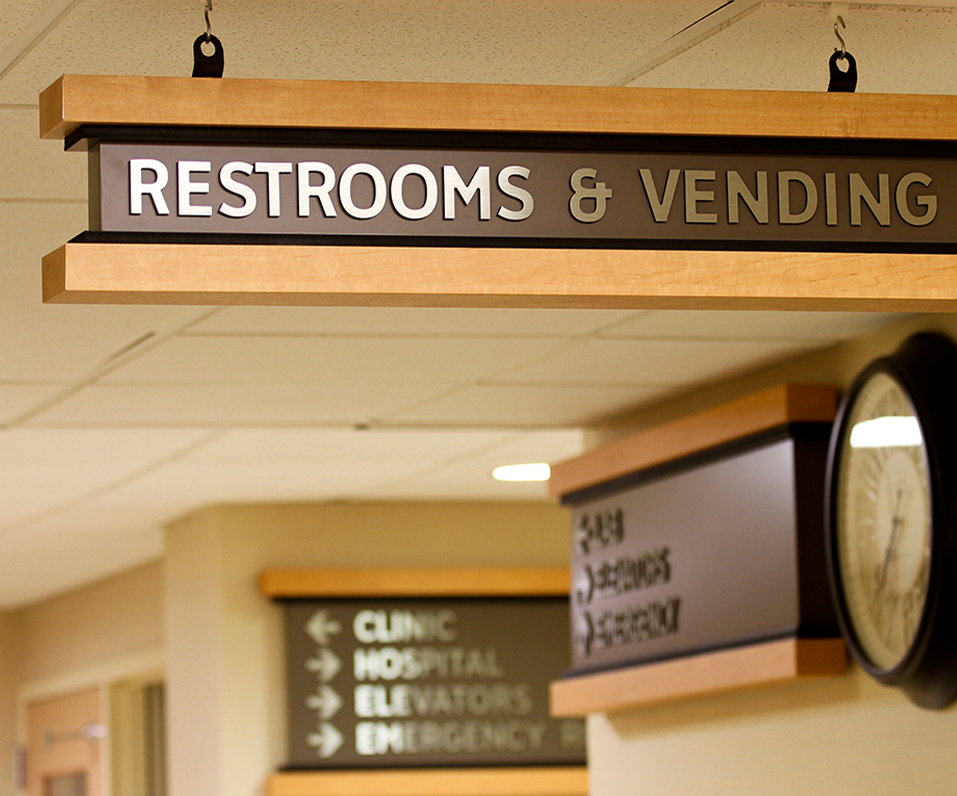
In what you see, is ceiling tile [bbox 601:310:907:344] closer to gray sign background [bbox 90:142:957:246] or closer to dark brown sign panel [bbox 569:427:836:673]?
dark brown sign panel [bbox 569:427:836:673]

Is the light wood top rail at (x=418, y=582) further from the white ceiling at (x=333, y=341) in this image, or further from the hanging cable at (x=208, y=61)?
the hanging cable at (x=208, y=61)

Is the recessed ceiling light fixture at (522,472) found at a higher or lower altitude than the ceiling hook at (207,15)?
higher

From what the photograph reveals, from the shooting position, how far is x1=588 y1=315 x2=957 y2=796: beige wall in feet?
10.2

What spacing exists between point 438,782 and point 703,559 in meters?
2.16

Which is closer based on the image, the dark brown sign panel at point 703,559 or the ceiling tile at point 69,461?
the dark brown sign panel at point 703,559

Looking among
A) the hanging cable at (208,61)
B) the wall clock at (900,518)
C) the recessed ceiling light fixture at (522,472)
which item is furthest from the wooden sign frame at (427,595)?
the hanging cable at (208,61)

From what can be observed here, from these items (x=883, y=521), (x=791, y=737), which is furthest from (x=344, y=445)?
(x=883, y=521)

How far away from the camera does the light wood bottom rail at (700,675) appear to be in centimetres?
326

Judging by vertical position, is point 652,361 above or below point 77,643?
above

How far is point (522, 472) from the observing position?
203 inches

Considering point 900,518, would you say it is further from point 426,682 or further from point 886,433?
point 426,682

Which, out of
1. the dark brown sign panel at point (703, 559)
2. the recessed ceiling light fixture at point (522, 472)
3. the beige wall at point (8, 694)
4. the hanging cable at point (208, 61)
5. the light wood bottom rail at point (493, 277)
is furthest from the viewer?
the beige wall at point (8, 694)

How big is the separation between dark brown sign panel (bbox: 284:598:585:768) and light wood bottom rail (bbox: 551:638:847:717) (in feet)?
4.59

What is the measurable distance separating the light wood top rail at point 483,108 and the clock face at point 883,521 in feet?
4.68
